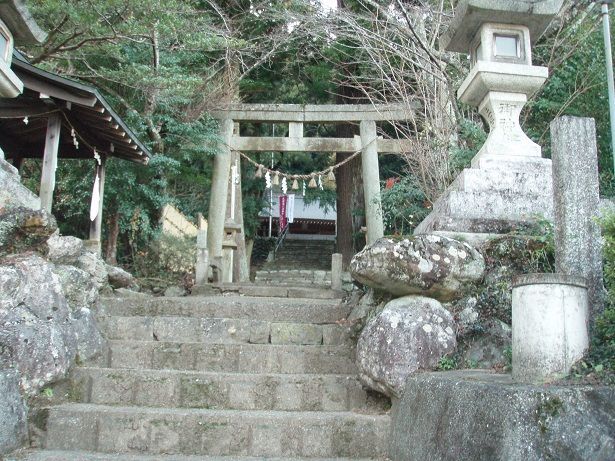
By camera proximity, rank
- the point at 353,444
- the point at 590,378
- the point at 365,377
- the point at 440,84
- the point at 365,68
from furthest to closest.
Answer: the point at 365,68 < the point at 440,84 < the point at 365,377 < the point at 353,444 < the point at 590,378

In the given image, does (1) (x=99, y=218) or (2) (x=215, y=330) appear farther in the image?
(1) (x=99, y=218)

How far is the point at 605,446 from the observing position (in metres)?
2.37

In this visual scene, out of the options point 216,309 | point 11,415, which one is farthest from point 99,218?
point 11,415

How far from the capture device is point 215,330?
5.78 m

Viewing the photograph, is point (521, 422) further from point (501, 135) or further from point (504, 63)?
point (504, 63)

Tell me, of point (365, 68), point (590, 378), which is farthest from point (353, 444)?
point (365, 68)

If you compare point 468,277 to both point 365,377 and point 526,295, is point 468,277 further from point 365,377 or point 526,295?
point 526,295

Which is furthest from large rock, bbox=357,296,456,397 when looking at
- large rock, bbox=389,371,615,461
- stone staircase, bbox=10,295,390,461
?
large rock, bbox=389,371,615,461

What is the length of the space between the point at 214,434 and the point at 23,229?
2403 millimetres

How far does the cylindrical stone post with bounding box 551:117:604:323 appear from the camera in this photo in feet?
11.4

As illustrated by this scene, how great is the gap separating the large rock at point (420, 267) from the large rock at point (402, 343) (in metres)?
0.15

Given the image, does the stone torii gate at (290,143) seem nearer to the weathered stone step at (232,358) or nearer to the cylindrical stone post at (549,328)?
the weathered stone step at (232,358)

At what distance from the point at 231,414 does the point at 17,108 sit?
246 inches

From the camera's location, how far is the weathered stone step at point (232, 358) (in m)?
5.09
